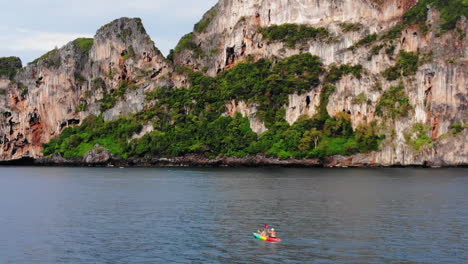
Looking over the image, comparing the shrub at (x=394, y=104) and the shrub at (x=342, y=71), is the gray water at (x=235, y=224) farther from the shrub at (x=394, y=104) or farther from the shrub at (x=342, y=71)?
the shrub at (x=342, y=71)

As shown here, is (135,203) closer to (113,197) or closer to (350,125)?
(113,197)

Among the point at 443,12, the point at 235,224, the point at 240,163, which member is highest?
the point at 443,12

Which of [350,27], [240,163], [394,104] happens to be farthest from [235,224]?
[350,27]

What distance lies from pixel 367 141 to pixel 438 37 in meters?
Result: 34.9

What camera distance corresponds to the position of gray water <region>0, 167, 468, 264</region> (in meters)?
47.6

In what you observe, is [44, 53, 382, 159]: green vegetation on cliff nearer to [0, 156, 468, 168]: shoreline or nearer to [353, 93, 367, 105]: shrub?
[0, 156, 468, 168]: shoreline

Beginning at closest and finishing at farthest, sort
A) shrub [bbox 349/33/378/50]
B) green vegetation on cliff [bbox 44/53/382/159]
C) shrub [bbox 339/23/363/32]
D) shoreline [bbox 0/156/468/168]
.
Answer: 1. shoreline [bbox 0/156/468/168]
2. green vegetation on cliff [bbox 44/53/382/159]
3. shrub [bbox 349/33/378/50]
4. shrub [bbox 339/23/363/32]

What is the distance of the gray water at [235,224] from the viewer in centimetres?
4756

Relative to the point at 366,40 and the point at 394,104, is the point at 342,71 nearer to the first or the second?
the point at 366,40

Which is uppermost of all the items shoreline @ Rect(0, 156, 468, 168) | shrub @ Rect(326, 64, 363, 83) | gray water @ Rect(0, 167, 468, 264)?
shrub @ Rect(326, 64, 363, 83)

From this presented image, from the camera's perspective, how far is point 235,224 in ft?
201

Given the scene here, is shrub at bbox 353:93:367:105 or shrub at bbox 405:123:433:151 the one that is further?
shrub at bbox 353:93:367:105

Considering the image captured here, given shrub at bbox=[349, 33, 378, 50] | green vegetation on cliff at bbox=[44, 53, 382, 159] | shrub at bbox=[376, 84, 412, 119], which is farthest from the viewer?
shrub at bbox=[349, 33, 378, 50]

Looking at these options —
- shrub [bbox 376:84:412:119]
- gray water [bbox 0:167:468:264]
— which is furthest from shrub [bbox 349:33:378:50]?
gray water [bbox 0:167:468:264]
